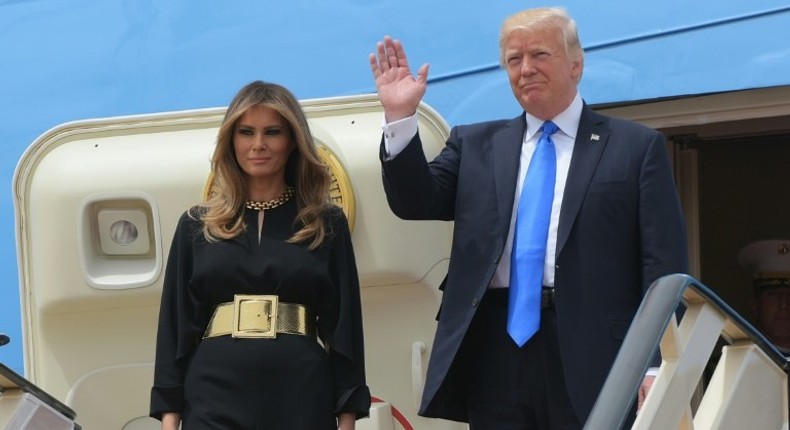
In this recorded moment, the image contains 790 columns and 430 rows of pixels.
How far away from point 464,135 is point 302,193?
0.48 m

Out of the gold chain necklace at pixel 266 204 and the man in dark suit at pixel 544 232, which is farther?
the gold chain necklace at pixel 266 204

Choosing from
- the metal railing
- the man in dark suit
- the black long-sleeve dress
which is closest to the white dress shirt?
the man in dark suit

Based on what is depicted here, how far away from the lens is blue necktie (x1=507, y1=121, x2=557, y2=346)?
288cm

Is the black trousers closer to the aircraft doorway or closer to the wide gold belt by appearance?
the wide gold belt

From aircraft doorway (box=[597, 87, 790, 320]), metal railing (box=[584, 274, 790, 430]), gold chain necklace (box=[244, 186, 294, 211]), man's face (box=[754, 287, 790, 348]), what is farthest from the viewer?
aircraft doorway (box=[597, 87, 790, 320])

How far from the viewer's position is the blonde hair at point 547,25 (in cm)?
300

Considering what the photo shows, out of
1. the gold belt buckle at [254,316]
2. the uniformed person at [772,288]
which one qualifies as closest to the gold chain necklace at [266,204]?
the gold belt buckle at [254,316]

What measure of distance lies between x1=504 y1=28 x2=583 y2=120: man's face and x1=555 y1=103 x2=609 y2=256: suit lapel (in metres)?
0.08

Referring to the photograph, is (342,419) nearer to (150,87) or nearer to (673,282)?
(673,282)

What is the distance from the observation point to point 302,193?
301cm

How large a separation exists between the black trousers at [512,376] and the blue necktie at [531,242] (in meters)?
0.03

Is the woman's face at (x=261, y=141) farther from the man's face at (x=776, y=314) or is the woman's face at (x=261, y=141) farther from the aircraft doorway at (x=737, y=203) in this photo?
the aircraft doorway at (x=737, y=203)

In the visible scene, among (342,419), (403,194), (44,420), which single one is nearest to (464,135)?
(403,194)

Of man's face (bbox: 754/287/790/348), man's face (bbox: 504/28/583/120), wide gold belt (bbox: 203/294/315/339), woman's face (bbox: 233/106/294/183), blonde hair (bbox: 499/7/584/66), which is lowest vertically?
man's face (bbox: 754/287/790/348)
